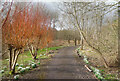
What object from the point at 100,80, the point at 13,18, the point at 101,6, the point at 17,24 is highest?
the point at 101,6

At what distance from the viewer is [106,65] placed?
5.23 m

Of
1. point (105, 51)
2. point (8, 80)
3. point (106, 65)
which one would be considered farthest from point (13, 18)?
point (106, 65)

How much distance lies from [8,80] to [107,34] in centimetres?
518

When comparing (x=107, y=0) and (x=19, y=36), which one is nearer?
(x=19, y=36)

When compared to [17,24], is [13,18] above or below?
above

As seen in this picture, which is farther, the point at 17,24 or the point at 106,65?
the point at 106,65

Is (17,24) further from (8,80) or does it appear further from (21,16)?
(8,80)

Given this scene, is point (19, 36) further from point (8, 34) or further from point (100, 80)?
point (100, 80)

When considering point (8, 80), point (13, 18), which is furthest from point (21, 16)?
point (8, 80)

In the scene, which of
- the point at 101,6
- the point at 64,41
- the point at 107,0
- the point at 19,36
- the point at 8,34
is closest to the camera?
the point at 8,34

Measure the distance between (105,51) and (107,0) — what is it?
8.62 feet

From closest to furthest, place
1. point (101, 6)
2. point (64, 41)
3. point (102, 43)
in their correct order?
point (101, 6)
point (102, 43)
point (64, 41)

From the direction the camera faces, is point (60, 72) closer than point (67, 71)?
Yes

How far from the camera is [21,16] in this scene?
359 centimetres
